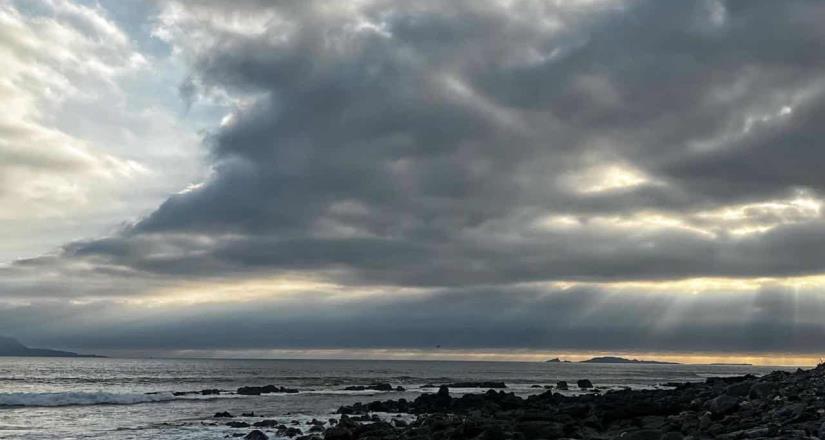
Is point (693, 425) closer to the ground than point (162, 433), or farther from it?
farther from it

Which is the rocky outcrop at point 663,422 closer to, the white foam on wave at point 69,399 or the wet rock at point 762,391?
the wet rock at point 762,391

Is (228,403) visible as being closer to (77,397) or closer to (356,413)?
(77,397)

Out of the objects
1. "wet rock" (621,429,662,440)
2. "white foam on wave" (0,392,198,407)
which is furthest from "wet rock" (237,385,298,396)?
"wet rock" (621,429,662,440)

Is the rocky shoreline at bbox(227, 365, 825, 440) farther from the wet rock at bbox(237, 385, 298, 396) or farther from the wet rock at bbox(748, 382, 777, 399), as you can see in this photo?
the wet rock at bbox(237, 385, 298, 396)

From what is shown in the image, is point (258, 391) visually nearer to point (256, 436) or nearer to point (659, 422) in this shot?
point (256, 436)

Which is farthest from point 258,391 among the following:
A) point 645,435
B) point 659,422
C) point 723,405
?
point 645,435

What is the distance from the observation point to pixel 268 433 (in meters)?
37.3

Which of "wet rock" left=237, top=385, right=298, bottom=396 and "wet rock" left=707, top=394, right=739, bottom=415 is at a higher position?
"wet rock" left=707, top=394, right=739, bottom=415

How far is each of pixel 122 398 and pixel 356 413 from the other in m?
28.5

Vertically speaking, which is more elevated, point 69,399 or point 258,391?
point 69,399

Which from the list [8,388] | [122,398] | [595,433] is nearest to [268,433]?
[595,433]

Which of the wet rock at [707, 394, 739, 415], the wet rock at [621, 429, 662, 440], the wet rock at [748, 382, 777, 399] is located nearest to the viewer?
the wet rock at [621, 429, 662, 440]

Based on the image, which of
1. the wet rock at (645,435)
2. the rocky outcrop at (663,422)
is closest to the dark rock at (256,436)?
the rocky outcrop at (663,422)

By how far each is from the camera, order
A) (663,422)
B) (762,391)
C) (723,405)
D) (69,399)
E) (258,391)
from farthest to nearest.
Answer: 1. (258,391)
2. (69,399)
3. (762,391)
4. (723,405)
5. (663,422)
